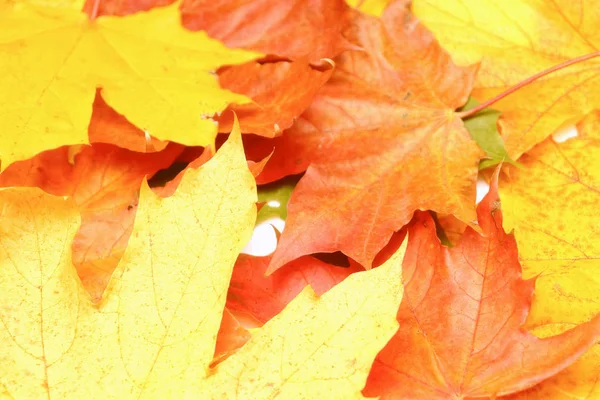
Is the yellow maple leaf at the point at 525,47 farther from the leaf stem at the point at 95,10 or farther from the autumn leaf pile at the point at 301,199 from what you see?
the leaf stem at the point at 95,10

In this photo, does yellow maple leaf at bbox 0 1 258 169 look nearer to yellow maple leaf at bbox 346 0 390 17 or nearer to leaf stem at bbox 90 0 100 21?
leaf stem at bbox 90 0 100 21

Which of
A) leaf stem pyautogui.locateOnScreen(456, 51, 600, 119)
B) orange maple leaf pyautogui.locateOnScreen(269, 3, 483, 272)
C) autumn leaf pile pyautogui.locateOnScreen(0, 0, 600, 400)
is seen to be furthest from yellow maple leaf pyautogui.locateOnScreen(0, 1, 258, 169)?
leaf stem pyautogui.locateOnScreen(456, 51, 600, 119)

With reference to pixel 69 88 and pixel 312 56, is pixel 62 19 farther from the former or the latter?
pixel 312 56

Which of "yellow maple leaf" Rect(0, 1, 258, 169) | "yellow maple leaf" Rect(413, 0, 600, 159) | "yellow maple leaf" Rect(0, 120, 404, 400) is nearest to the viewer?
"yellow maple leaf" Rect(0, 120, 404, 400)

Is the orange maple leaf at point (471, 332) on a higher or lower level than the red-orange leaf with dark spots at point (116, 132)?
lower

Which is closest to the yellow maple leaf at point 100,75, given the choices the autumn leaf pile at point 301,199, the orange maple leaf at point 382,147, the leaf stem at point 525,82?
the autumn leaf pile at point 301,199

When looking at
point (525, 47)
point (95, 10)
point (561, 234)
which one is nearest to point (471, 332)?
point (561, 234)

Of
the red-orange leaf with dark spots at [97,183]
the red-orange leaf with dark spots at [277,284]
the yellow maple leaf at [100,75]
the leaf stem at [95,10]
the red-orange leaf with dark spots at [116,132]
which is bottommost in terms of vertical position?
the red-orange leaf with dark spots at [277,284]
